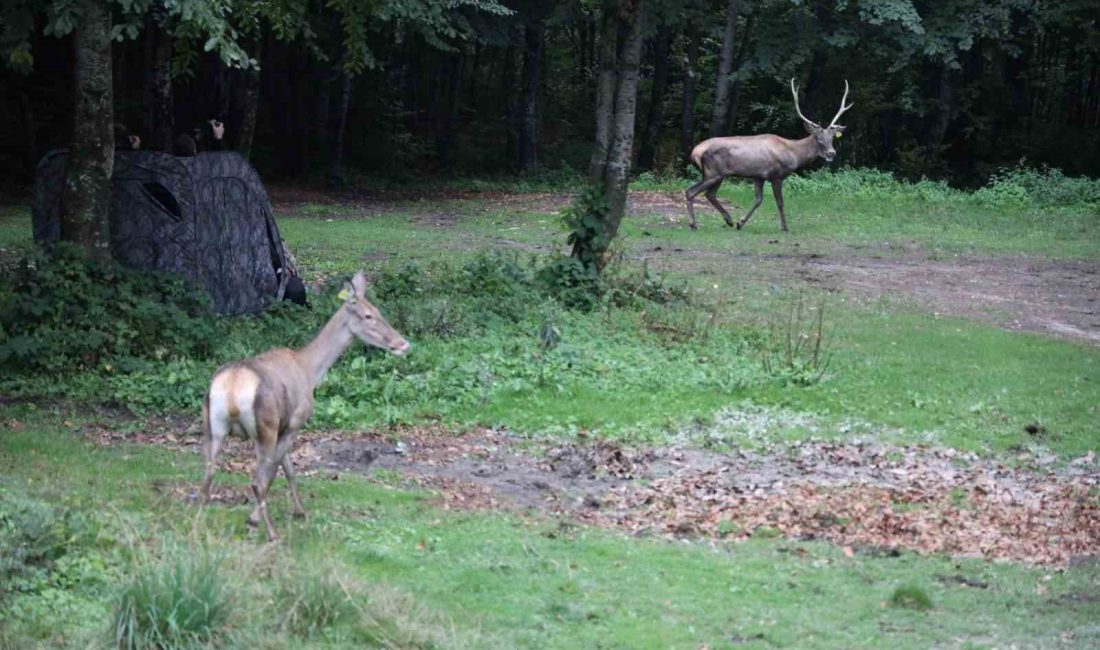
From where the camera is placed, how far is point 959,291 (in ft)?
62.1

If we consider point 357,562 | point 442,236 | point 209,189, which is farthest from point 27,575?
point 442,236

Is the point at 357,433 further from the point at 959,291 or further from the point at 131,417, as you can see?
the point at 959,291

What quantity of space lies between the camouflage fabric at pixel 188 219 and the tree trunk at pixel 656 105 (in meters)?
22.7

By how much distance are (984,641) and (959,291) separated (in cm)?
1265

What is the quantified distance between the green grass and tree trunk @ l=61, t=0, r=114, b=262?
442cm

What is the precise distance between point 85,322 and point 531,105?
23.4 m

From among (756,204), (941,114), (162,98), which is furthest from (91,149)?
(941,114)

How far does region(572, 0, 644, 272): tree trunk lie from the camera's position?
16.3 metres

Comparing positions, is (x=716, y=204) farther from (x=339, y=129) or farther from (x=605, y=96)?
(x=339, y=129)

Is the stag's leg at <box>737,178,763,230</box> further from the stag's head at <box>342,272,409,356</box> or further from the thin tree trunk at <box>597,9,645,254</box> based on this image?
the stag's head at <box>342,272,409,356</box>

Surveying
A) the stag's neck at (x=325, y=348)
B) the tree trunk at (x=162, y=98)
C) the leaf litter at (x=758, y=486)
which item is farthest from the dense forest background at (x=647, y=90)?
the stag's neck at (x=325, y=348)

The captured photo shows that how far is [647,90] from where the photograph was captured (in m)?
42.8

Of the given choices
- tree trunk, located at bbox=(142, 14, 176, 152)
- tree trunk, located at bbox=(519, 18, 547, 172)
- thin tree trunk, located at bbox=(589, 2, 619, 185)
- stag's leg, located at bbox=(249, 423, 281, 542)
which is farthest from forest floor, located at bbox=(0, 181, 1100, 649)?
tree trunk, located at bbox=(519, 18, 547, 172)

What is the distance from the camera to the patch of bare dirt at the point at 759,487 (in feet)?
29.1
